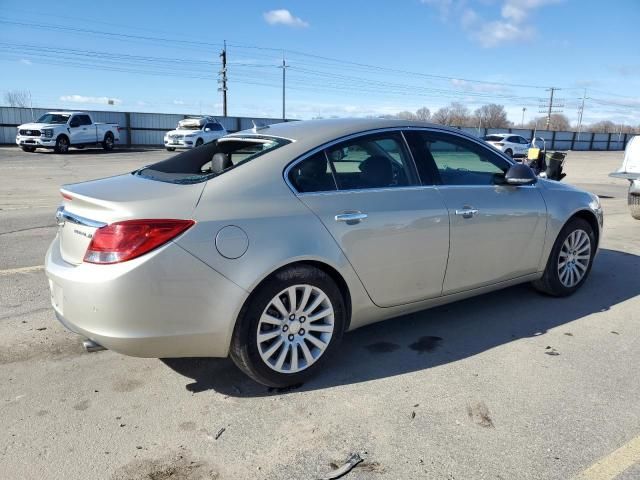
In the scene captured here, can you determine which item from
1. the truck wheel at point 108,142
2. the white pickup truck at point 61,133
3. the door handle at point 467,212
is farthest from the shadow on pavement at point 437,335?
the truck wheel at point 108,142

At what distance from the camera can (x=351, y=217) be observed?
10.9ft

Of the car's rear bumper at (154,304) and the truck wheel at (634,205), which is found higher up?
the car's rear bumper at (154,304)

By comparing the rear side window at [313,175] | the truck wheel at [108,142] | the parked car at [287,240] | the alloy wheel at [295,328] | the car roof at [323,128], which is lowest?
the truck wheel at [108,142]

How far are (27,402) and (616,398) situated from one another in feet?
11.3

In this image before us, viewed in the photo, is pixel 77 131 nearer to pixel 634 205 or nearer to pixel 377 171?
pixel 634 205

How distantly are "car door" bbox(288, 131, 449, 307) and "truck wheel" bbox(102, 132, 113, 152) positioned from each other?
28.4m

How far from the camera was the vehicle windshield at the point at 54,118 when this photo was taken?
26059 millimetres

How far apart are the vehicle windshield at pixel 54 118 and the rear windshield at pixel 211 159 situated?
83.8 ft

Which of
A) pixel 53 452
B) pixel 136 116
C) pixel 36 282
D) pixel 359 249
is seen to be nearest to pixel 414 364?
pixel 359 249

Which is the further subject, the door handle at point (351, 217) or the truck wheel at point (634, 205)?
the truck wheel at point (634, 205)

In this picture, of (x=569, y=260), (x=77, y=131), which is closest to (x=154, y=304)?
(x=569, y=260)

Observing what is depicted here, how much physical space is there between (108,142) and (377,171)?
28603mm

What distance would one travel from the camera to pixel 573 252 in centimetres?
493

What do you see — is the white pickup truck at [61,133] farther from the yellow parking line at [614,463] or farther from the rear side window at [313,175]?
the yellow parking line at [614,463]
